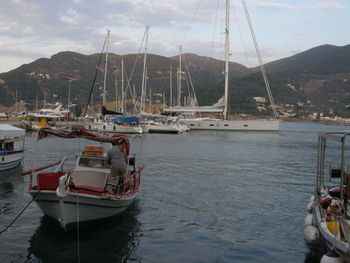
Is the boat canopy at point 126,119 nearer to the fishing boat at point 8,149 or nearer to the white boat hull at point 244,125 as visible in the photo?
the white boat hull at point 244,125

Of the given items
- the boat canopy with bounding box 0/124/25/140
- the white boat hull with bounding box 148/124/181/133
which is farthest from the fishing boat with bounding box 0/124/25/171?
the white boat hull with bounding box 148/124/181/133

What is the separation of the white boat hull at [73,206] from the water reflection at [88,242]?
448 millimetres

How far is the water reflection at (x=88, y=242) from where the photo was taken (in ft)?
37.2

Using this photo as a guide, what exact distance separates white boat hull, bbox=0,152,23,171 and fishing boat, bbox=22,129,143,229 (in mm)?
10693

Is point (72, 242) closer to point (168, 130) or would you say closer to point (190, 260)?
point (190, 260)

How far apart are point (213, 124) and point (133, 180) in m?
62.8

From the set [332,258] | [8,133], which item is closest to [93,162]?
[332,258]

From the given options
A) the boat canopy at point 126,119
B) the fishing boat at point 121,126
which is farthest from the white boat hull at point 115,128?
the boat canopy at point 126,119

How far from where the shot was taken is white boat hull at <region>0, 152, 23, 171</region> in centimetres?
2448

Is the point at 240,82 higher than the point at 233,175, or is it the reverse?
the point at 240,82

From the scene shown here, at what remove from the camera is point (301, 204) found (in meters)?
18.3

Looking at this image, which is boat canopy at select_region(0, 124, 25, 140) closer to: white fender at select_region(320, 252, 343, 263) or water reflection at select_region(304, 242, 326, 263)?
water reflection at select_region(304, 242, 326, 263)

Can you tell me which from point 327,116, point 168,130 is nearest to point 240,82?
point 327,116

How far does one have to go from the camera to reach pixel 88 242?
12.3 meters
